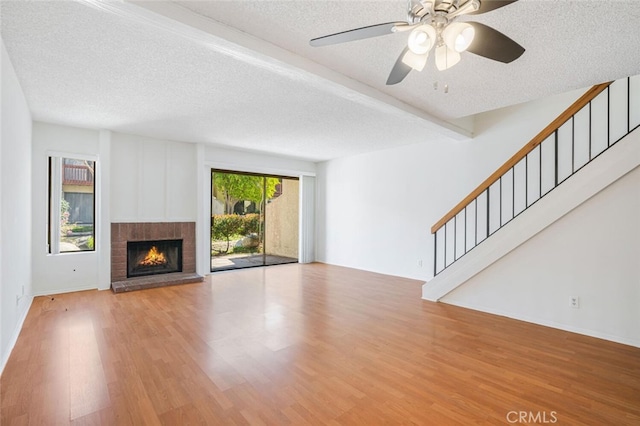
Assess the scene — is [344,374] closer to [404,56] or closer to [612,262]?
[404,56]

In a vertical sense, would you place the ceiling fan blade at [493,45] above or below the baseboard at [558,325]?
above

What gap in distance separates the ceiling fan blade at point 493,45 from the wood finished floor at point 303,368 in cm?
236

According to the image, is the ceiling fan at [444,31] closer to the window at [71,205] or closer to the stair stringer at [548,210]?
the stair stringer at [548,210]

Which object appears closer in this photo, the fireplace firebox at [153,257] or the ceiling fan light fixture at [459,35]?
the ceiling fan light fixture at [459,35]

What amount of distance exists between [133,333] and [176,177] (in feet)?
11.3

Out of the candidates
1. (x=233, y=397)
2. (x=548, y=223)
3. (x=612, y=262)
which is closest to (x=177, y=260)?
(x=233, y=397)

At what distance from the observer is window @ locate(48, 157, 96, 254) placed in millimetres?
4848

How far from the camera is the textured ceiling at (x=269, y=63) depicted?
2.06 meters

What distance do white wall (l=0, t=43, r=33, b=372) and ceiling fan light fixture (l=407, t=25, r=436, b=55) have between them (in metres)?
3.26

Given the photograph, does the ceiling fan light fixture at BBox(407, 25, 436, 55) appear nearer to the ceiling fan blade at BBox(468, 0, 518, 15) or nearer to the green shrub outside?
the ceiling fan blade at BBox(468, 0, 518, 15)

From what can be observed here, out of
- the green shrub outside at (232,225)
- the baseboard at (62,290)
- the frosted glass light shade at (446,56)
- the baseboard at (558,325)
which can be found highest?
the frosted glass light shade at (446,56)

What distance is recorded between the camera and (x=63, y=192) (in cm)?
496

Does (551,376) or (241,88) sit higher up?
(241,88)

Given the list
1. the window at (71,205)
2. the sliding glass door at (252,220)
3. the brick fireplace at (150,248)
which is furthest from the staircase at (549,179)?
the window at (71,205)
